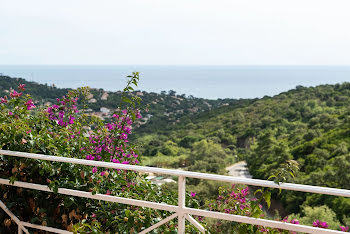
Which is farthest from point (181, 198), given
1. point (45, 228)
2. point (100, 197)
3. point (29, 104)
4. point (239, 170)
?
point (239, 170)

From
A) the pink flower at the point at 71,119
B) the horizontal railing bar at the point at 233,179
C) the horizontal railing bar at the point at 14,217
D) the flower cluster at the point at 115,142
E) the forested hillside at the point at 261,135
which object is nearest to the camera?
the horizontal railing bar at the point at 233,179

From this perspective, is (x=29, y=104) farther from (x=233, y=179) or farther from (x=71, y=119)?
(x=233, y=179)

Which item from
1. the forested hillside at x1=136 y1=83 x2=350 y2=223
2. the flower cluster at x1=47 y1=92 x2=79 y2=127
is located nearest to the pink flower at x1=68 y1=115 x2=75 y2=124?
the flower cluster at x1=47 y1=92 x2=79 y2=127

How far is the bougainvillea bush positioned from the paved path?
2302 cm

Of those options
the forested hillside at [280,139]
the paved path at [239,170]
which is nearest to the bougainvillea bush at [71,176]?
the forested hillside at [280,139]

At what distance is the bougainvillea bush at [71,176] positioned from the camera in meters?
1.59

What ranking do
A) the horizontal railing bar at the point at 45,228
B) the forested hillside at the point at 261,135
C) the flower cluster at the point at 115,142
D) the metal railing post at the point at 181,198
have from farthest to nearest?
the forested hillside at the point at 261,135 → the flower cluster at the point at 115,142 → the horizontal railing bar at the point at 45,228 → the metal railing post at the point at 181,198

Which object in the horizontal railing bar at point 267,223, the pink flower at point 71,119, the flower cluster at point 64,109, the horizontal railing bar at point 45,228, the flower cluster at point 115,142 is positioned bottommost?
the horizontal railing bar at point 45,228

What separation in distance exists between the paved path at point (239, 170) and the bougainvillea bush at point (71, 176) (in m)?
23.0

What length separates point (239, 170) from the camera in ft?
86.4

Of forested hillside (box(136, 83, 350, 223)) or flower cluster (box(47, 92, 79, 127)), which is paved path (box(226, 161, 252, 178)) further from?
flower cluster (box(47, 92, 79, 127))

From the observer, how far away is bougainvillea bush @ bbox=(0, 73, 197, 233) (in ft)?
5.22

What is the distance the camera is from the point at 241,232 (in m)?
1.33

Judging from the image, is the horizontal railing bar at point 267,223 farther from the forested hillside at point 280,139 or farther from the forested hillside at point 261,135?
the forested hillside at point 280,139
